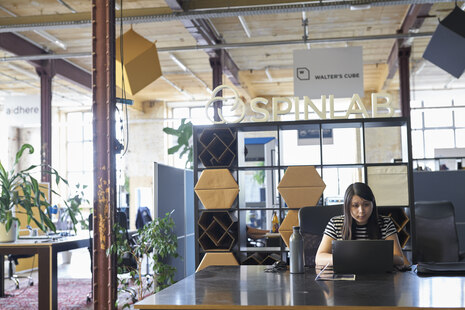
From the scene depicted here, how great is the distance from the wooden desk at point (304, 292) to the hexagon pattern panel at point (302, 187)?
2.11 metres

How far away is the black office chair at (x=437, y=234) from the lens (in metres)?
5.35

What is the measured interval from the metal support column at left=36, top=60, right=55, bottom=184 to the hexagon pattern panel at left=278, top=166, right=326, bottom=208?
6538 mm

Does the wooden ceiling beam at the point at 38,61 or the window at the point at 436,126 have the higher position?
the wooden ceiling beam at the point at 38,61

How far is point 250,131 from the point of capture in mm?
5309

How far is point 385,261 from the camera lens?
2.85m

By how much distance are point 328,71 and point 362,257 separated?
6.63m

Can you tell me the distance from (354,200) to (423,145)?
1424cm

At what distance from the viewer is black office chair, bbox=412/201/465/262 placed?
17.6ft

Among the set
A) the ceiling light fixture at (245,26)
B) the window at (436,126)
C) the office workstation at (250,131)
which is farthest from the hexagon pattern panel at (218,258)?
the window at (436,126)

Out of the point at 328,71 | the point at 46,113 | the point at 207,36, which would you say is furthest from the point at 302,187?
the point at 46,113

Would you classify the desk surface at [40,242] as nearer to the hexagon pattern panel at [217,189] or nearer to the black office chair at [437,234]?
the hexagon pattern panel at [217,189]

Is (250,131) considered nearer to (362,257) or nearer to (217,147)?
(217,147)

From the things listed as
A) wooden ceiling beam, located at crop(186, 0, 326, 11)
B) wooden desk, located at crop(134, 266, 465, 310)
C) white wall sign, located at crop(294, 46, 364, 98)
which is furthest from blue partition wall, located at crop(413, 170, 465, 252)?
wooden desk, located at crop(134, 266, 465, 310)

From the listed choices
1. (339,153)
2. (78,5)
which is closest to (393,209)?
(78,5)
